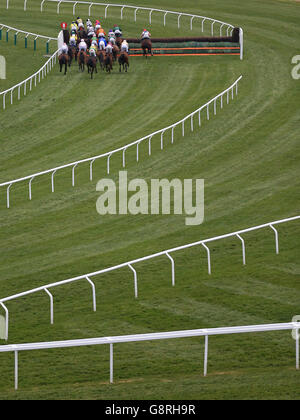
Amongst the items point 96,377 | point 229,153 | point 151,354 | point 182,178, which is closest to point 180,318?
point 151,354

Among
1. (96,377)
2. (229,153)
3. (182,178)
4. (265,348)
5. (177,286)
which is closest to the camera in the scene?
(96,377)

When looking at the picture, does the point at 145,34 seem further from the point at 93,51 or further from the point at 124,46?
the point at 93,51

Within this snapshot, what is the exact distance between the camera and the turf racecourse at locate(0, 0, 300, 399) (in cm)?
1628

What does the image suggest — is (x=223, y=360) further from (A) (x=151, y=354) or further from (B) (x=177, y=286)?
(B) (x=177, y=286)

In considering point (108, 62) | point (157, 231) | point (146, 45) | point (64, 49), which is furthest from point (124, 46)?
point (157, 231)

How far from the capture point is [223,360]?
16.6 meters

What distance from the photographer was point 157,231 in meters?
25.3

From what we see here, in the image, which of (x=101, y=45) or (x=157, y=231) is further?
(x=101, y=45)

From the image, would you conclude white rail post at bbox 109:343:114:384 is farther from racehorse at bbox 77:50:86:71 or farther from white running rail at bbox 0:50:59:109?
racehorse at bbox 77:50:86:71

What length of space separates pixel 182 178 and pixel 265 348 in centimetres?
1347

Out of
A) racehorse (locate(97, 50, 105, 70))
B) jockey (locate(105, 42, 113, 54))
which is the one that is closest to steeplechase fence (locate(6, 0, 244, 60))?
racehorse (locate(97, 50, 105, 70))

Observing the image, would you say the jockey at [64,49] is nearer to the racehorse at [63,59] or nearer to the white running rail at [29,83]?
the racehorse at [63,59]

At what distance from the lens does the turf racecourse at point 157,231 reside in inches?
641

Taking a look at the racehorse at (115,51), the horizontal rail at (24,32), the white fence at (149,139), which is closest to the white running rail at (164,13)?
the horizontal rail at (24,32)
